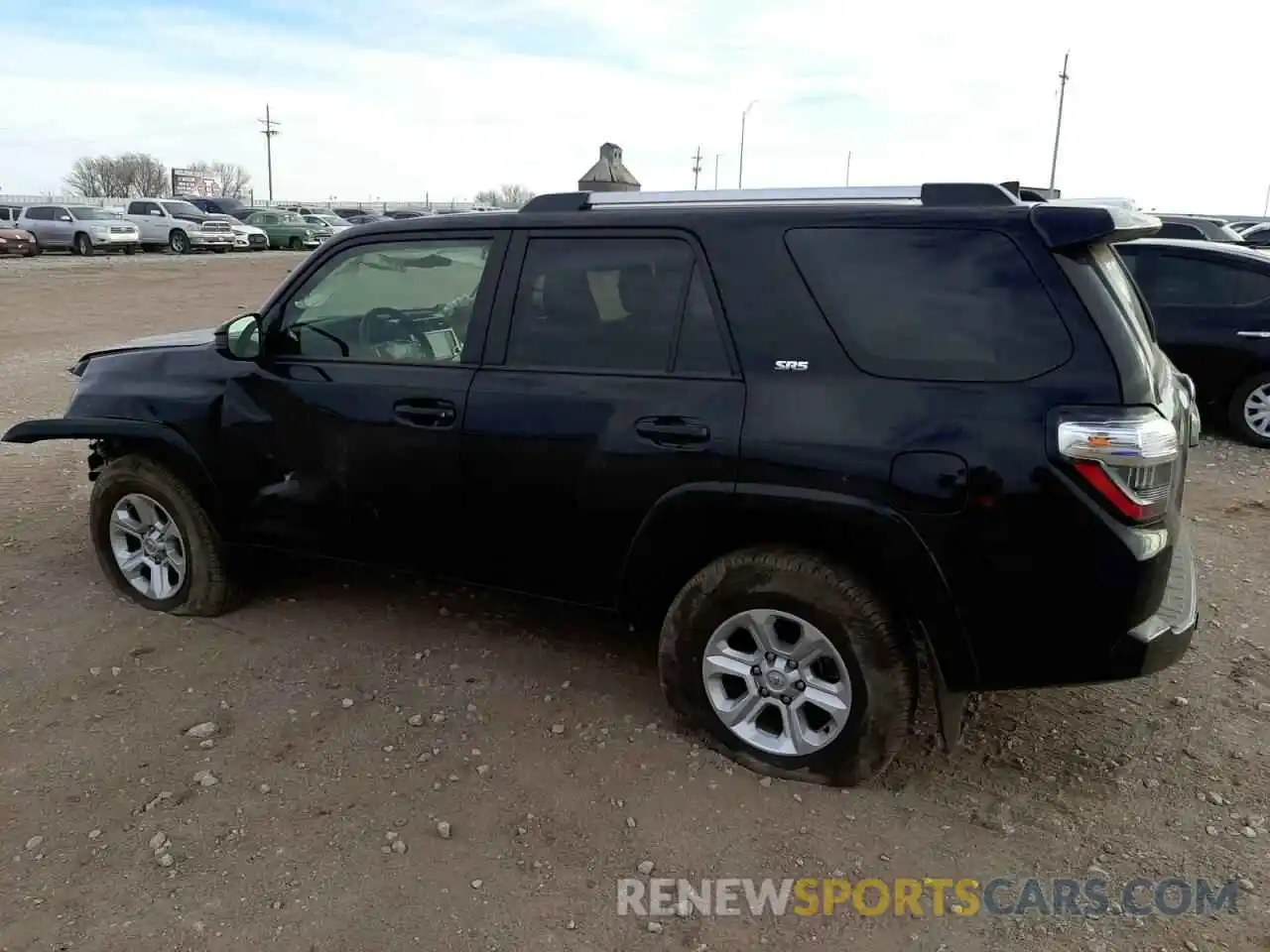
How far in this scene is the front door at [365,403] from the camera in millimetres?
3600

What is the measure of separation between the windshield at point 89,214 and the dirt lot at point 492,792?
29434 millimetres

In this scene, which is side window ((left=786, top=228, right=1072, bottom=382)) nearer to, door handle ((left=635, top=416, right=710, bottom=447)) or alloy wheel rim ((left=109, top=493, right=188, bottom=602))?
door handle ((left=635, top=416, right=710, bottom=447))

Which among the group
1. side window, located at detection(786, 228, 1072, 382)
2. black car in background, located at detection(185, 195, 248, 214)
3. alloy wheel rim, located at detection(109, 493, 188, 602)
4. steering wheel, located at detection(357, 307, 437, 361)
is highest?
black car in background, located at detection(185, 195, 248, 214)

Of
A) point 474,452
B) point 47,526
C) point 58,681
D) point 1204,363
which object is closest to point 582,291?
point 474,452

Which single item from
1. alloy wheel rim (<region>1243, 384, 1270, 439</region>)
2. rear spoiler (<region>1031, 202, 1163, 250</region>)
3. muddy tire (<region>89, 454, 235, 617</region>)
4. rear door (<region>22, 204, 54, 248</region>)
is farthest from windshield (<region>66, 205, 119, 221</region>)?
rear spoiler (<region>1031, 202, 1163, 250</region>)

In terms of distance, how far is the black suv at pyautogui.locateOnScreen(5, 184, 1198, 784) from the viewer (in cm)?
269

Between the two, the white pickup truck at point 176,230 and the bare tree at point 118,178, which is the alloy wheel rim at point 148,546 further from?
the bare tree at point 118,178

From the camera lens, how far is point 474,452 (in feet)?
11.5

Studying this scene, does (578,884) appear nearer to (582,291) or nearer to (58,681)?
(582,291)

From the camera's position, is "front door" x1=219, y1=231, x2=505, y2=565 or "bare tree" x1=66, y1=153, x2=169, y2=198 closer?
"front door" x1=219, y1=231, x2=505, y2=565

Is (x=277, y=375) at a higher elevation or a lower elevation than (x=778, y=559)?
higher

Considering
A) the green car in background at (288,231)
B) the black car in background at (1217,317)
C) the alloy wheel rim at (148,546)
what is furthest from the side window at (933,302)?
the green car in background at (288,231)

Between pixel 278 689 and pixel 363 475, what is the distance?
0.91 metres

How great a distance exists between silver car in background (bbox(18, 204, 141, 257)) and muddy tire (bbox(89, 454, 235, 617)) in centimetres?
2916
